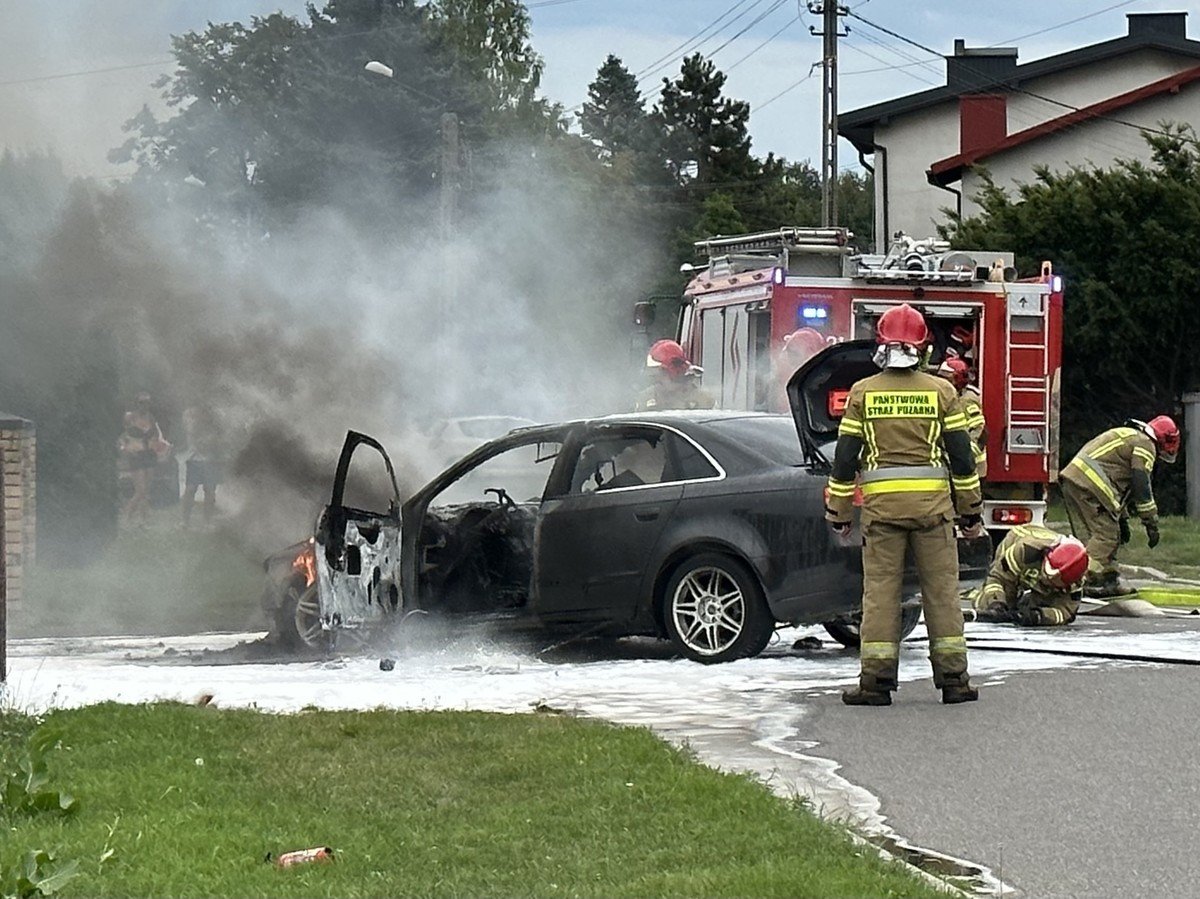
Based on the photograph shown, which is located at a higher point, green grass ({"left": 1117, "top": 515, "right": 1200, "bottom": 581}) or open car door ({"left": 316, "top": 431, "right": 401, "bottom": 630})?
open car door ({"left": 316, "top": 431, "right": 401, "bottom": 630})

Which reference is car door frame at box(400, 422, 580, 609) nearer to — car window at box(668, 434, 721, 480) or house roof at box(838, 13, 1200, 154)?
car window at box(668, 434, 721, 480)

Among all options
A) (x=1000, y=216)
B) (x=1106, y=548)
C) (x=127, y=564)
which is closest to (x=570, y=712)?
(x=1106, y=548)

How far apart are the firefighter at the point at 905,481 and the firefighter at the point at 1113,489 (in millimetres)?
5627

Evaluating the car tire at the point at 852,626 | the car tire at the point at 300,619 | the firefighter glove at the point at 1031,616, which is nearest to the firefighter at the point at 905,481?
the car tire at the point at 852,626

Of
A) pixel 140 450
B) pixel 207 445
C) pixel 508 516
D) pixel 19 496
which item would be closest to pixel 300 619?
pixel 508 516

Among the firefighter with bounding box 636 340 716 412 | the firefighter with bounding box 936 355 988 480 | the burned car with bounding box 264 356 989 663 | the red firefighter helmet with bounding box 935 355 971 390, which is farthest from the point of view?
the firefighter with bounding box 636 340 716 412

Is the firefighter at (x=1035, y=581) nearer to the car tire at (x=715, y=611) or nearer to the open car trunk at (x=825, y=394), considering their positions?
the open car trunk at (x=825, y=394)

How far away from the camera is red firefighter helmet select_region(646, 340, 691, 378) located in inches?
626

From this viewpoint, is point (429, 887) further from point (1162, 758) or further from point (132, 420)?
point (132, 420)

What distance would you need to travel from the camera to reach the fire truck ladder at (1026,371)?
17469 millimetres

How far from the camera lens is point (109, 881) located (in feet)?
17.9

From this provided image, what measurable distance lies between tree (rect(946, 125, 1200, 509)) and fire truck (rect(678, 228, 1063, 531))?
32.8ft

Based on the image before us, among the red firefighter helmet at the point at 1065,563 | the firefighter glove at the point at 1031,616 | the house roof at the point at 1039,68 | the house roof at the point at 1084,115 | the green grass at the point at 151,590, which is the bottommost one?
the green grass at the point at 151,590

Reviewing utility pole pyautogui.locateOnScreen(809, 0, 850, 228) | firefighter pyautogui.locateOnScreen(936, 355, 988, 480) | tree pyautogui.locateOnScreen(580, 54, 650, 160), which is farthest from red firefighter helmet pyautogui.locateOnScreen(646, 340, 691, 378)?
tree pyautogui.locateOnScreen(580, 54, 650, 160)
